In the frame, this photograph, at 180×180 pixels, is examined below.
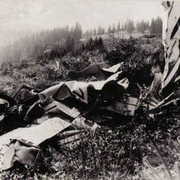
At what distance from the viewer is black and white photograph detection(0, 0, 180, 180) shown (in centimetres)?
240

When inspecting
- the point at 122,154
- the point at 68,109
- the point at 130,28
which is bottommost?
the point at 122,154

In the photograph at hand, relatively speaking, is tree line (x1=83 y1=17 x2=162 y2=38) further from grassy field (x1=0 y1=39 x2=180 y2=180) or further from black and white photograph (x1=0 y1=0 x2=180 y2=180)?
grassy field (x1=0 y1=39 x2=180 y2=180)

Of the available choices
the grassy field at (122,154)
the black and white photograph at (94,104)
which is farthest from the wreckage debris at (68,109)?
the grassy field at (122,154)

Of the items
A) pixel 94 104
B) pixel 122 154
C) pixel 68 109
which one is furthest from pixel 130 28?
pixel 122 154

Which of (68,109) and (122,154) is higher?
(68,109)

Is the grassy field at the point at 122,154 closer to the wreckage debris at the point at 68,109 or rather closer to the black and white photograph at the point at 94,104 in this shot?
the black and white photograph at the point at 94,104

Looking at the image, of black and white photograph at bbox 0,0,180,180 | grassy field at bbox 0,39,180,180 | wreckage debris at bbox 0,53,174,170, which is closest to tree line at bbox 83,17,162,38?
black and white photograph at bbox 0,0,180,180

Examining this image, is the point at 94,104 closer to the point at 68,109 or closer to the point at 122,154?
the point at 68,109

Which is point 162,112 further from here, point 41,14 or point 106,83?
point 41,14

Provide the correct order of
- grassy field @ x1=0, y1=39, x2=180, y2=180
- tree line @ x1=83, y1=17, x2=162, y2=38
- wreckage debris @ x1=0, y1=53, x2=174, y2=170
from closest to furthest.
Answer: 1. grassy field @ x1=0, y1=39, x2=180, y2=180
2. wreckage debris @ x1=0, y1=53, x2=174, y2=170
3. tree line @ x1=83, y1=17, x2=162, y2=38

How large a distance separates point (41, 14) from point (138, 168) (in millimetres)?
3025

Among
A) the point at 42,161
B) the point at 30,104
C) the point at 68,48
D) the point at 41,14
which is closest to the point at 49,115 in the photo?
the point at 30,104

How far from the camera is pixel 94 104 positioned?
3.05 meters

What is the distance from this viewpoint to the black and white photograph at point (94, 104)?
7.87 ft
